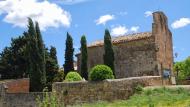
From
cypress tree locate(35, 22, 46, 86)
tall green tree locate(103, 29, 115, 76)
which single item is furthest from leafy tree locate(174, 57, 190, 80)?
cypress tree locate(35, 22, 46, 86)

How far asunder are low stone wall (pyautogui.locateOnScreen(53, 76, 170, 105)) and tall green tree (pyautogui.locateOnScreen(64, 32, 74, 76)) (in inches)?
412

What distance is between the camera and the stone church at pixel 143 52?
131ft

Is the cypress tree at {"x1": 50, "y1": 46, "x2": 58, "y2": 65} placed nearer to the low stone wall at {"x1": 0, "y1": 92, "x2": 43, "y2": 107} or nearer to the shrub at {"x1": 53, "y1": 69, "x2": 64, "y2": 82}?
the shrub at {"x1": 53, "y1": 69, "x2": 64, "y2": 82}

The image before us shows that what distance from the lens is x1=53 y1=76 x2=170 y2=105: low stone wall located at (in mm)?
31828

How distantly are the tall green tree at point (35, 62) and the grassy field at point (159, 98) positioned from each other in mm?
13488

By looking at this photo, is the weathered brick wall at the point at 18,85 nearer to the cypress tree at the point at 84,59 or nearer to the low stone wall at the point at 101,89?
the cypress tree at the point at 84,59

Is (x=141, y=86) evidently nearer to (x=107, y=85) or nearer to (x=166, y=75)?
(x=107, y=85)

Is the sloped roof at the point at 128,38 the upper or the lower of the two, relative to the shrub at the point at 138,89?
upper

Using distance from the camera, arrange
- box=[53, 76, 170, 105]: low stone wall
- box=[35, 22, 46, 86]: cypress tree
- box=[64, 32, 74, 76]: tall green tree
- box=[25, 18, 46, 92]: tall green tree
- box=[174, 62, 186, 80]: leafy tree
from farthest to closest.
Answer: box=[174, 62, 186, 80]: leafy tree
box=[64, 32, 74, 76]: tall green tree
box=[35, 22, 46, 86]: cypress tree
box=[25, 18, 46, 92]: tall green tree
box=[53, 76, 170, 105]: low stone wall

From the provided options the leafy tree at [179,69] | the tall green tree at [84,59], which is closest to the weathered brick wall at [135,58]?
the tall green tree at [84,59]

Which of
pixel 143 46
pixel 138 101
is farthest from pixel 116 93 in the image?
pixel 143 46

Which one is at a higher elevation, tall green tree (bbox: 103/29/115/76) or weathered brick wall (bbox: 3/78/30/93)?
tall green tree (bbox: 103/29/115/76)

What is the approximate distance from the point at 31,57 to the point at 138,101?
59.1 ft

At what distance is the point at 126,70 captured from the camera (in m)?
41.7
